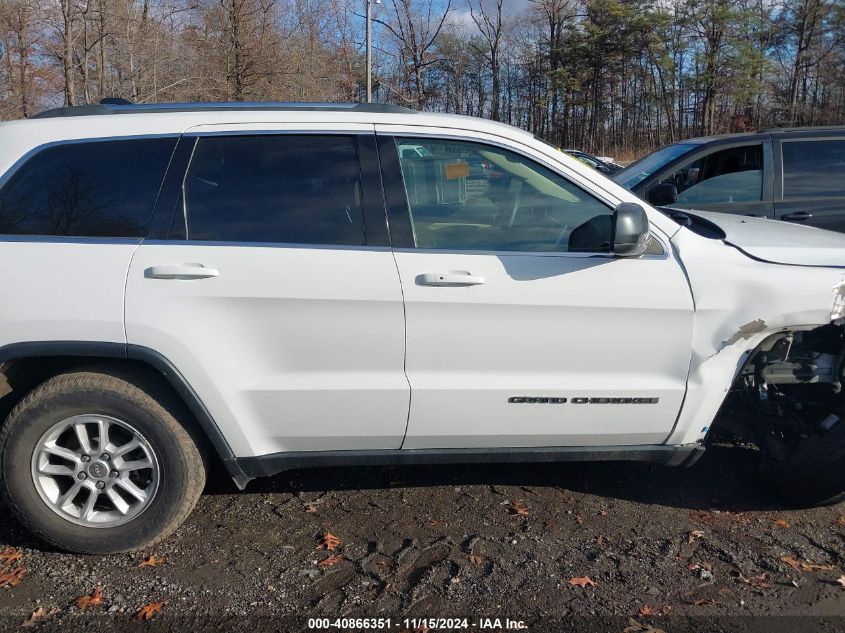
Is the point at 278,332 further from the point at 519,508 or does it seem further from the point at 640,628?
the point at 640,628

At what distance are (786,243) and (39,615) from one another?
3732mm

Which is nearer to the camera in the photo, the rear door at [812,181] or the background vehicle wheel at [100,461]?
the background vehicle wheel at [100,461]

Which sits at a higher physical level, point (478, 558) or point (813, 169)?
point (813, 169)

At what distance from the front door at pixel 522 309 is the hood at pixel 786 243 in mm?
490

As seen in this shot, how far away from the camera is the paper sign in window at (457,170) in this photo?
3336 millimetres

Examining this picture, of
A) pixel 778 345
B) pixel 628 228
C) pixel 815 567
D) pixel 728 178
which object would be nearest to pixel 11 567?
pixel 628 228

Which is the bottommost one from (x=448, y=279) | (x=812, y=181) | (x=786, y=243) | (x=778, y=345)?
(x=778, y=345)

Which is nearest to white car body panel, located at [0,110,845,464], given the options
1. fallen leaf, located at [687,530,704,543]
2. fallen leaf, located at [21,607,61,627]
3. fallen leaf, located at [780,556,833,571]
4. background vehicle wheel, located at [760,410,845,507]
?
fallen leaf, located at [687,530,704,543]

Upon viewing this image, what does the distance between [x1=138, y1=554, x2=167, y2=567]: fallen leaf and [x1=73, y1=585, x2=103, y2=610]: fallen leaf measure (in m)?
0.23

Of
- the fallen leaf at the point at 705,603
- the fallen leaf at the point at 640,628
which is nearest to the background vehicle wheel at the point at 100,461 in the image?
the fallen leaf at the point at 640,628

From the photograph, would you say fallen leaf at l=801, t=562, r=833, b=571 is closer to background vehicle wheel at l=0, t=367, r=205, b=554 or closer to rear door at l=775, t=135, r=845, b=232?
background vehicle wheel at l=0, t=367, r=205, b=554

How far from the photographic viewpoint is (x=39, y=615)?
9.23ft

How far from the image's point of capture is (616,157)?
50906 mm

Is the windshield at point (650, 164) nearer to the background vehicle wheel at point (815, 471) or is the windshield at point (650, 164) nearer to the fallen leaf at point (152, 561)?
the background vehicle wheel at point (815, 471)
